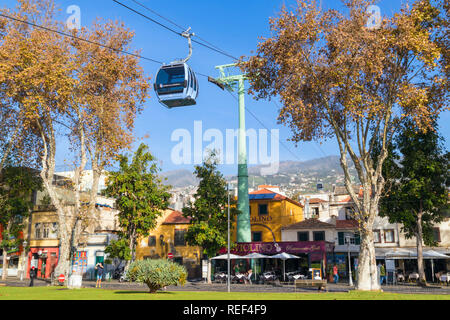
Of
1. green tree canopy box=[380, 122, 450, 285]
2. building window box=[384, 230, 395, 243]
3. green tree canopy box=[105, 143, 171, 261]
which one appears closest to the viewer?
green tree canopy box=[380, 122, 450, 285]

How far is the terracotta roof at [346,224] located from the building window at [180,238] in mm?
18041

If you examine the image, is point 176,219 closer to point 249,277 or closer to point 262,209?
point 262,209

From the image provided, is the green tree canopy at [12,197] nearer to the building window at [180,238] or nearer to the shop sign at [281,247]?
the building window at [180,238]

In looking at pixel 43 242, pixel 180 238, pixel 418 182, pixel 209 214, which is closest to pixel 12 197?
pixel 43 242

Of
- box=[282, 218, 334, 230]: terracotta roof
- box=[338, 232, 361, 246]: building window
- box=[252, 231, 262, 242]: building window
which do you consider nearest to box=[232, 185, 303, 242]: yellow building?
box=[252, 231, 262, 242]: building window

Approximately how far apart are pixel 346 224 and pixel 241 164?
44.8 ft

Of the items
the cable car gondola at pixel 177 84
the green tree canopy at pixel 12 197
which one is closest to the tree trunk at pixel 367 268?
the cable car gondola at pixel 177 84

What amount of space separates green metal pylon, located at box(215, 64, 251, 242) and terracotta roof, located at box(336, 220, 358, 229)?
10330 millimetres

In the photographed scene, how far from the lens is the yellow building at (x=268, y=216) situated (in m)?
50.5

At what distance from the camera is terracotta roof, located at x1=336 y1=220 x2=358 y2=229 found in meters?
45.9

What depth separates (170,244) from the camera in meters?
50.3

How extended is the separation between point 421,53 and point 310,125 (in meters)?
6.96

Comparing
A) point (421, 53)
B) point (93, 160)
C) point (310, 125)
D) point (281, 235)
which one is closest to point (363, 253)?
point (310, 125)

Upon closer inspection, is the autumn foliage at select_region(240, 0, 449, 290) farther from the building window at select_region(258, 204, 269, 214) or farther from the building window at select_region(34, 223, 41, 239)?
the building window at select_region(34, 223, 41, 239)
